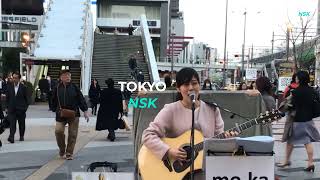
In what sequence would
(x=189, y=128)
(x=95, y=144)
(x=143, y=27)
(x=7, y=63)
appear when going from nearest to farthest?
1. (x=189, y=128)
2. (x=95, y=144)
3. (x=143, y=27)
4. (x=7, y=63)

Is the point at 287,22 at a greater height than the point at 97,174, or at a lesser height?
greater

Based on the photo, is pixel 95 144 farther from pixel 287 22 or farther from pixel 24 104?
pixel 287 22

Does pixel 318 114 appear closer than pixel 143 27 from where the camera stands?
Yes

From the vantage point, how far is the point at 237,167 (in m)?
4.07

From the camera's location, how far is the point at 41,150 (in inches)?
445

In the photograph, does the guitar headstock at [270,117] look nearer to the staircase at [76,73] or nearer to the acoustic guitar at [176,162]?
the acoustic guitar at [176,162]

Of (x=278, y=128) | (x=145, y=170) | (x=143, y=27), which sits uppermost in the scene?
(x=143, y=27)

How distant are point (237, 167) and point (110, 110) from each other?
9.61 meters

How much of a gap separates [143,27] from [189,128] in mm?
32810

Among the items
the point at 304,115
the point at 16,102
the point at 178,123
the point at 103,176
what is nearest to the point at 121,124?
the point at 16,102

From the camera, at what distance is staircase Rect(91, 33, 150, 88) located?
102 feet

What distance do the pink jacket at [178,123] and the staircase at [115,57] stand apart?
25011 millimetres

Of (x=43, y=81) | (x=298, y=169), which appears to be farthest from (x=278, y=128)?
(x=43, y=81)

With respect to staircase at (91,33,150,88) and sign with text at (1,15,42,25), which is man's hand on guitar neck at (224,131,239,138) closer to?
staircase at (91,33,150,88)
